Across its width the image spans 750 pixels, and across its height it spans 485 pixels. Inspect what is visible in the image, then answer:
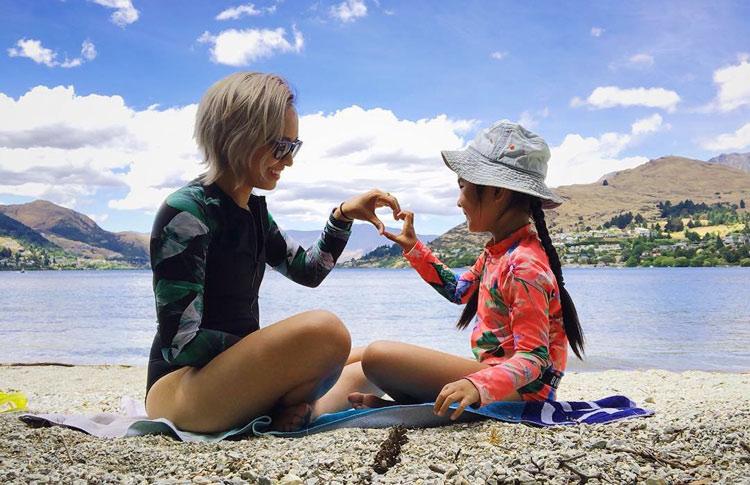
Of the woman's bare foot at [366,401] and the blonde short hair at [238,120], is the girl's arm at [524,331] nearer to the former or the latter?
the woman's bare foot at [366,401]

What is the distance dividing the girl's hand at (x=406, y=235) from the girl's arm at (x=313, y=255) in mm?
422

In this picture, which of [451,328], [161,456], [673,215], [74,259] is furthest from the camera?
[74,259]

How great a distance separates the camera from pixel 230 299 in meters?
3.99

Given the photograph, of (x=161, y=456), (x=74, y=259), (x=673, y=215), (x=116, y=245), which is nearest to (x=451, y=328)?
(x=161, y=456)

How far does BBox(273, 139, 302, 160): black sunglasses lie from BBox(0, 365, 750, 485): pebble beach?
67.5 inches

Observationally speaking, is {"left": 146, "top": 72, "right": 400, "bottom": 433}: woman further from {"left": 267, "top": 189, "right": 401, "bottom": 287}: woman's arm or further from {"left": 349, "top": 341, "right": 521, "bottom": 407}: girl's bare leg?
{"left": 267, "top": 189, "right": 401, "bottom": 287}: woman's arm

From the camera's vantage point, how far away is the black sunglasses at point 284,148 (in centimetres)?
398

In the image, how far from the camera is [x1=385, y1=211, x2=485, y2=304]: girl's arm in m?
4.64

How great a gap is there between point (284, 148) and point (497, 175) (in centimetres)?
136

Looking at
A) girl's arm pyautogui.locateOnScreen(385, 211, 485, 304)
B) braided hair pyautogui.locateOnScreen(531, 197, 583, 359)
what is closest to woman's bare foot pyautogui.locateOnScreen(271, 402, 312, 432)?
girl's arm pyautogui.locateOnScreen(385, 211, 485, 304)

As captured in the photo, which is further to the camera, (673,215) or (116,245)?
(116,245)

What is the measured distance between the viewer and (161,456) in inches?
133

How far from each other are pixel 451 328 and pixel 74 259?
150508 millimetres

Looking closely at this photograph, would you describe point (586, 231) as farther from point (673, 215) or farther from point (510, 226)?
point (510, 226)
